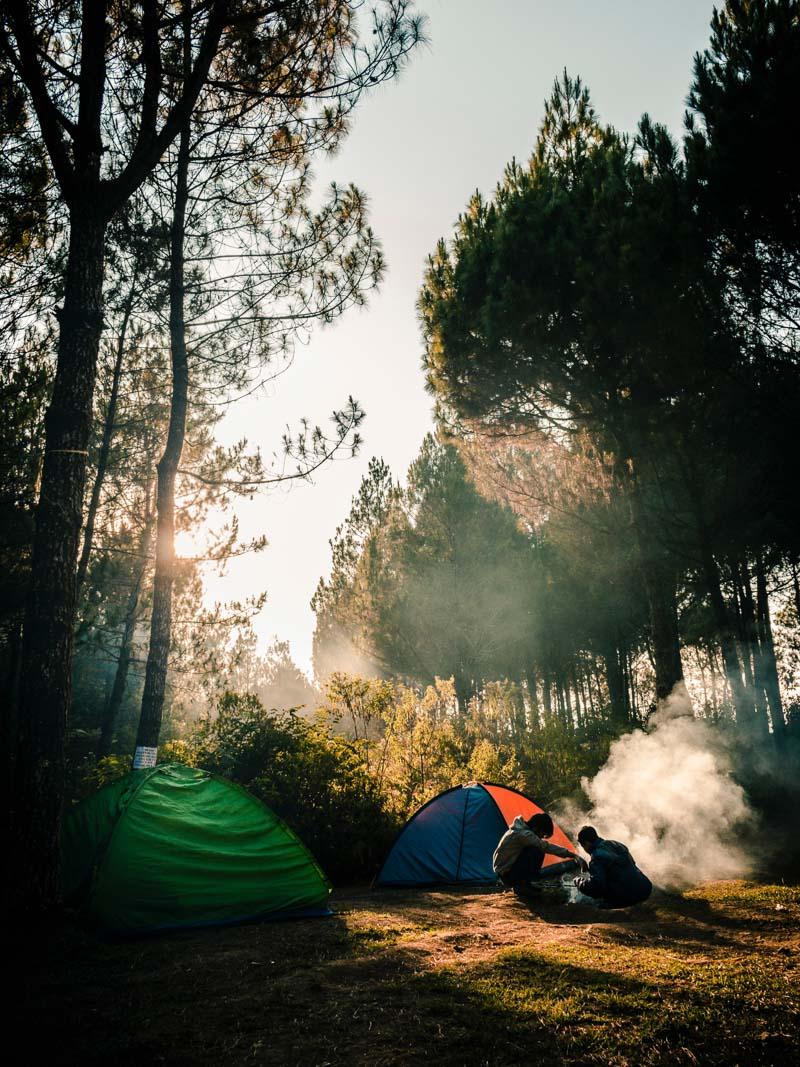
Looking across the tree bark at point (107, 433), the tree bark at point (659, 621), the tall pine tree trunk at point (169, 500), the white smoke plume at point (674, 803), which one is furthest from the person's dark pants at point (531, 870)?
the tree bark at point (107, 433)

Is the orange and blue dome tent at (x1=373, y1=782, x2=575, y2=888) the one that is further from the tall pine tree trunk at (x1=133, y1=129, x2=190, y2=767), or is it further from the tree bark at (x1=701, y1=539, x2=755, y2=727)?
the tree bark at (x1=701, y1=539, x2=755, y2=727)

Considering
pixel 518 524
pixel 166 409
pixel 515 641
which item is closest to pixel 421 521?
pixel 518 524

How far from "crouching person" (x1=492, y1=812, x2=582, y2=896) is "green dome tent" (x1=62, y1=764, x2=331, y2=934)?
196 cm

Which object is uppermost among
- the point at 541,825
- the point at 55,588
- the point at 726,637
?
the point at 726,637

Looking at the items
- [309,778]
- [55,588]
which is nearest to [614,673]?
[309,778]

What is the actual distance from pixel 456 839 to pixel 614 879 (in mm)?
2379

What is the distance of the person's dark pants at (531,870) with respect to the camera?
6.49 m

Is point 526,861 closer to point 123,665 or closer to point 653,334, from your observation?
point 653,334

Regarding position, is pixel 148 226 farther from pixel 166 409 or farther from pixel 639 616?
pixel 639 616

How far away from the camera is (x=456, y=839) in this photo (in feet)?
25.5

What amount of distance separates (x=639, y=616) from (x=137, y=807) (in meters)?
18.5

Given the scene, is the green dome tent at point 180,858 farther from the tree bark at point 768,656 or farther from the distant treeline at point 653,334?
the tree bark at point 768,656

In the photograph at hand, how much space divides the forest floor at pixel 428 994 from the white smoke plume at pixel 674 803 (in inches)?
112

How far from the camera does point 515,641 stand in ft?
79.9
